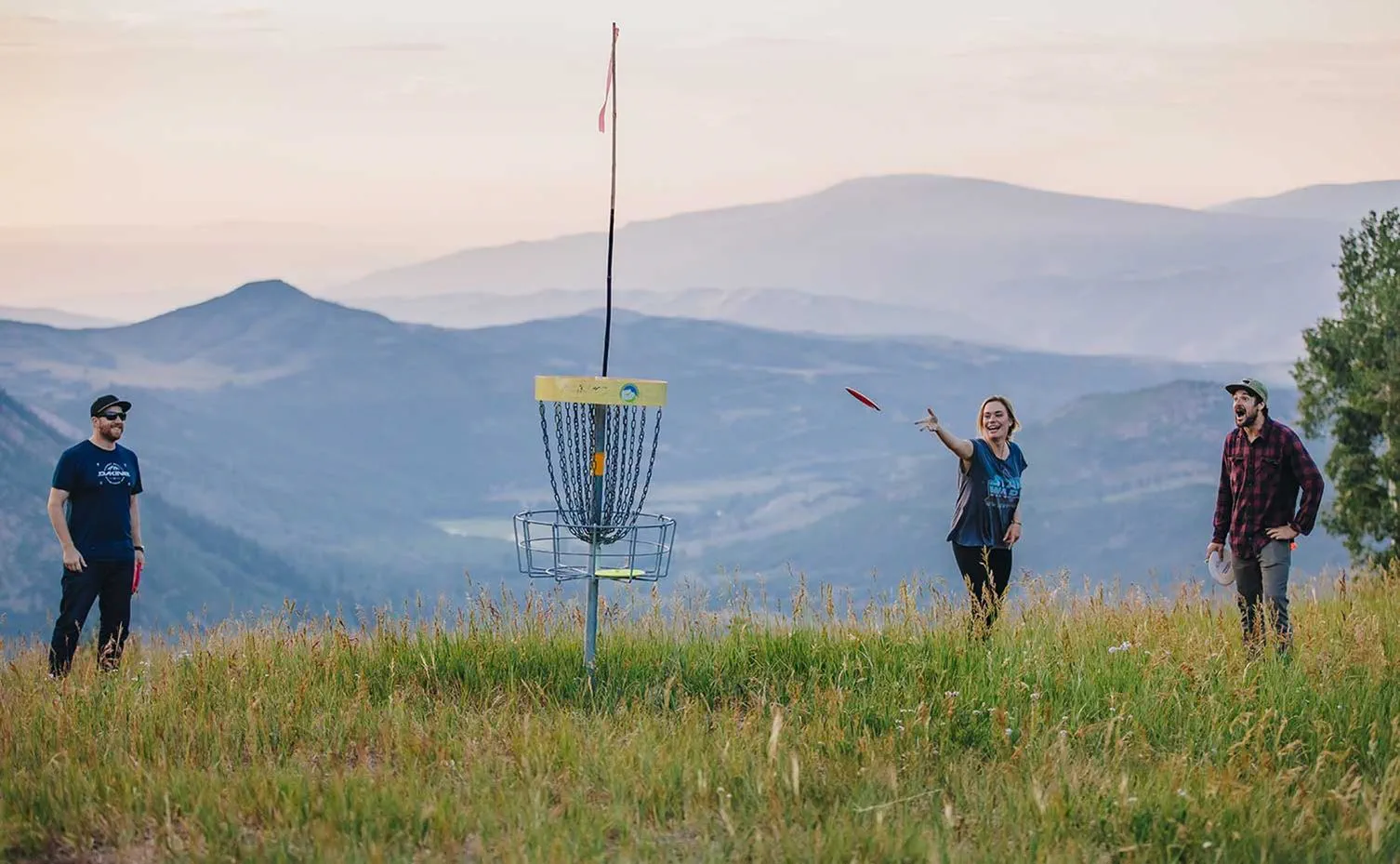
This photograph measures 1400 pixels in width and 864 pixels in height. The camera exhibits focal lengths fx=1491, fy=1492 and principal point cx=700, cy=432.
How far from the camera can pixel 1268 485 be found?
10062 millimetres

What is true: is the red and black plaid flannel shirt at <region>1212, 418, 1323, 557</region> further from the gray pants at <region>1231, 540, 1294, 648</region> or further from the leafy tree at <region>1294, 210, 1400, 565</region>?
the leafy tree at <region>1294, 210, 1400, 565</region>

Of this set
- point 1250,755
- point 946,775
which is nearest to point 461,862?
point 946,775

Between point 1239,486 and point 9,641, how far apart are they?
33.7 feet

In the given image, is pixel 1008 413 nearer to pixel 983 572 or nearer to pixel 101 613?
pixel 983 572

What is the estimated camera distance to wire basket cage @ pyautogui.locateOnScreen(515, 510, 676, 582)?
31.0 feet

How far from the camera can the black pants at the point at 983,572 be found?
10.6 metres

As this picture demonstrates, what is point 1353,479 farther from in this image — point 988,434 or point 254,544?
point 254,544

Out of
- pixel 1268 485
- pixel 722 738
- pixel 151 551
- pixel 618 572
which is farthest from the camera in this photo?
pixel 151 551

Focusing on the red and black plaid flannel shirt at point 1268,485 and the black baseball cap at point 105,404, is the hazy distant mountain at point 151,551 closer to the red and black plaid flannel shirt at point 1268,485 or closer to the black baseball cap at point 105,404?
the black baseball cap at point 105,404

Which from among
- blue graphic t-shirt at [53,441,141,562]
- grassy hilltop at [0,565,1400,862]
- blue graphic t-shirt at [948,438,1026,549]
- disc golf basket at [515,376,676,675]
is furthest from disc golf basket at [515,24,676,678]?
blue graphic t-shirt at [53,441,141,562]

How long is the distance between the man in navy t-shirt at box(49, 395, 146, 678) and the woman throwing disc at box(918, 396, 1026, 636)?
6073mm

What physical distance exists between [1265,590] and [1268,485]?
0.73 m

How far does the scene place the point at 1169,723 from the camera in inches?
340

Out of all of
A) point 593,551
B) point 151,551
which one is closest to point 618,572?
point 593,551
